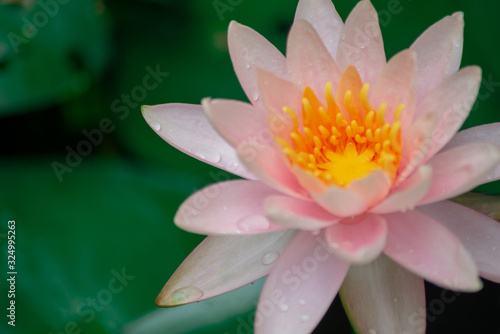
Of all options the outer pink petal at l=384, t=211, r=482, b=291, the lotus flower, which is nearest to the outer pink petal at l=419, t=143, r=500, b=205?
the lotus flower

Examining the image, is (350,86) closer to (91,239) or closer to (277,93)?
(277,93)

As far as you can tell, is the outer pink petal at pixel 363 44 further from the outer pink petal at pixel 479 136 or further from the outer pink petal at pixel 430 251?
the outer pink petal at pixel 430 251

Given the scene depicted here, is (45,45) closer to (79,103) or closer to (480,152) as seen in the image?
(79,103)

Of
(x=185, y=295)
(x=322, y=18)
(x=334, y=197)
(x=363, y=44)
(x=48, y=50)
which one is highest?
(x=48, y=50)

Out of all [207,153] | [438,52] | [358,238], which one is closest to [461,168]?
[358,238]

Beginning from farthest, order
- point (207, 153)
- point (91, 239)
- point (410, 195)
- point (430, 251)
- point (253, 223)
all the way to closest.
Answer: point (91, 239)
point (207, 153)
point (253, 223)
point (430, 251)
point (410, 195)

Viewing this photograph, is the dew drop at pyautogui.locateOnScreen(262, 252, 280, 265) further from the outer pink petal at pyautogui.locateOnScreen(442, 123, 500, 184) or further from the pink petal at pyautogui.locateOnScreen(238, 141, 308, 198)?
the outer pink petal at pyautogui.locateOnScreen(442, 123, 500, 184)

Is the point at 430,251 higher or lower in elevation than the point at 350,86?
lower
